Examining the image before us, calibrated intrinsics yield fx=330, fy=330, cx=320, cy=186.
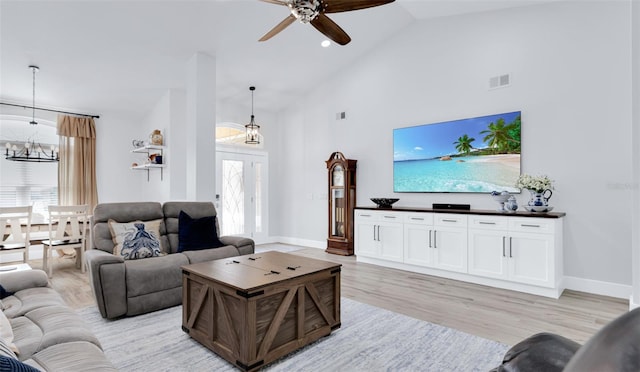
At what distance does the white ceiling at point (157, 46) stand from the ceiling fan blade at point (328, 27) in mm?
1553

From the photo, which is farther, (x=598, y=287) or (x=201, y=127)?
(x=201, y=127)

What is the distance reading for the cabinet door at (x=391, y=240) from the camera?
4730 millimetres

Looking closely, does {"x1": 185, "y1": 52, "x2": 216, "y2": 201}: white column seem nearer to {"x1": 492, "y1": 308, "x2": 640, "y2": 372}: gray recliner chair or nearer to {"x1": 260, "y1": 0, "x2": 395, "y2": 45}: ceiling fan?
{"x1": 260, "y1": 0, "x2": 395, "y2": 45}: ceiling fan

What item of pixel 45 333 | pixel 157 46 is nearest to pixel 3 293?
pixel 45 333

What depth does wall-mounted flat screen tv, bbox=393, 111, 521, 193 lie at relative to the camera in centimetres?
426

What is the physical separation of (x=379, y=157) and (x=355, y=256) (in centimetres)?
175

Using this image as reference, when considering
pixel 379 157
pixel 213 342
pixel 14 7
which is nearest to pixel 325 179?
pixel 379 157

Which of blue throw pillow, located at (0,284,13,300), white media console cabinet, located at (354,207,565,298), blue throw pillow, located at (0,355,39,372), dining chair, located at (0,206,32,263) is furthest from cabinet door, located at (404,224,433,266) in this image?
dining chair, located at (0,206,32,263)

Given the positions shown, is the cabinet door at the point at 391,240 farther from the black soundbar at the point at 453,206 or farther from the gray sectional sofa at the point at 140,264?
the gray sectional sofa at the point at 140,264

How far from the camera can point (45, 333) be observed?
1.63m

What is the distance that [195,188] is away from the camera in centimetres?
471

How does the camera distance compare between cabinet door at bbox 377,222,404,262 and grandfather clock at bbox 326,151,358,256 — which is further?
grandfather clock at bbox 326,151,358,256

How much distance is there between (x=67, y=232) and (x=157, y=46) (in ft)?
9.65

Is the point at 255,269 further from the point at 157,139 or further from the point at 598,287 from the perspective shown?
the point at 157,139
